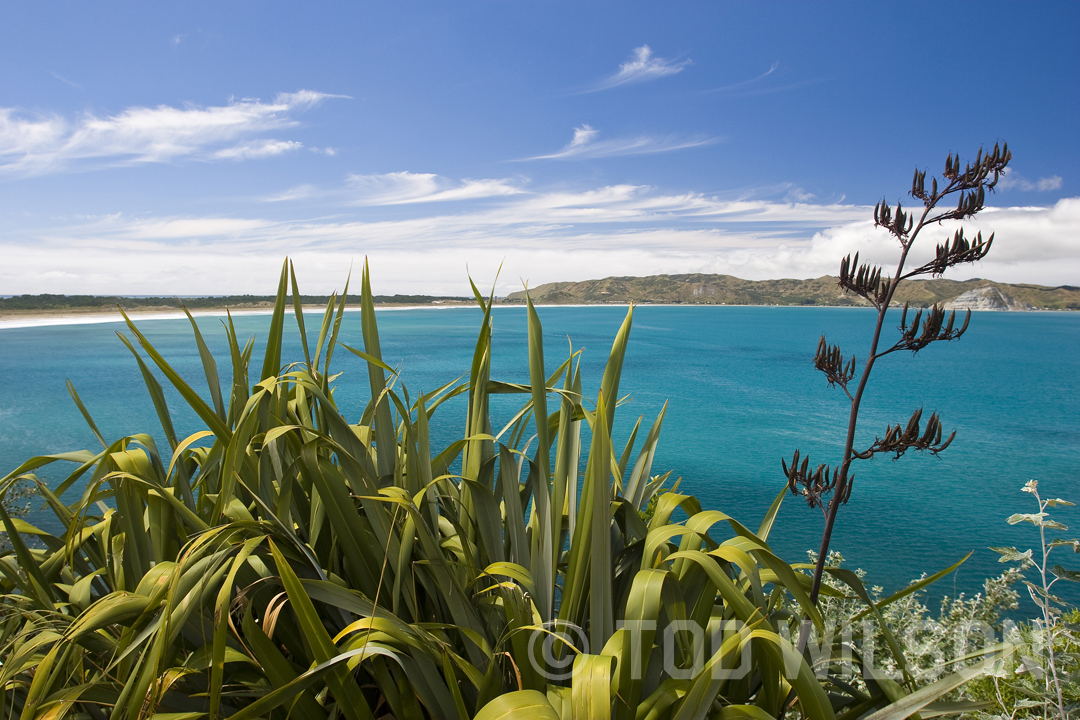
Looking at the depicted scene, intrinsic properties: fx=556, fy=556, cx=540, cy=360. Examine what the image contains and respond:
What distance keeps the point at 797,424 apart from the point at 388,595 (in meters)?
15.0

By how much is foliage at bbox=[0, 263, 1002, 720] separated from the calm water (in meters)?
0.41

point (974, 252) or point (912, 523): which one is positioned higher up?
point (974, 252)

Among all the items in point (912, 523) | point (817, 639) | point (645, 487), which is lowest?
point (912, 523)

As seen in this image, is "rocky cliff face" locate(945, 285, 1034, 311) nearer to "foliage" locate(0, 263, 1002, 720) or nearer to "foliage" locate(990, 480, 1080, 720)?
"foliage" locate(990, 480, 1080, 720)

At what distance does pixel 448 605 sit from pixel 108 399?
19.7 meters

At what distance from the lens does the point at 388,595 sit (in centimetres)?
121

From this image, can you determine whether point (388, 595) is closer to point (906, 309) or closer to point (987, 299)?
point (906, 309)

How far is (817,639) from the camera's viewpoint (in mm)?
1325

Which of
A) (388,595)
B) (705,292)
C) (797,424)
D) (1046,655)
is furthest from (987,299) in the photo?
(388,595)

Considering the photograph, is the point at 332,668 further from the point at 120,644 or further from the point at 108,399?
the point at 108,399

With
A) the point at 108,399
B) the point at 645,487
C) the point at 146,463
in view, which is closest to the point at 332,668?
the point at 146,463

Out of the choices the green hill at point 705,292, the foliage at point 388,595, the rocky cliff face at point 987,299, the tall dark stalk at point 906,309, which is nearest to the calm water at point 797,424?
the foliage at point 388,595

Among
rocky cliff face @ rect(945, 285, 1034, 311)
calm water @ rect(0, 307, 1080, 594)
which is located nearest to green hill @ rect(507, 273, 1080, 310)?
rocky cliff face @ rect(945, 285, 1034, 311)

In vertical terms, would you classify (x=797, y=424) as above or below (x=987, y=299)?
below
